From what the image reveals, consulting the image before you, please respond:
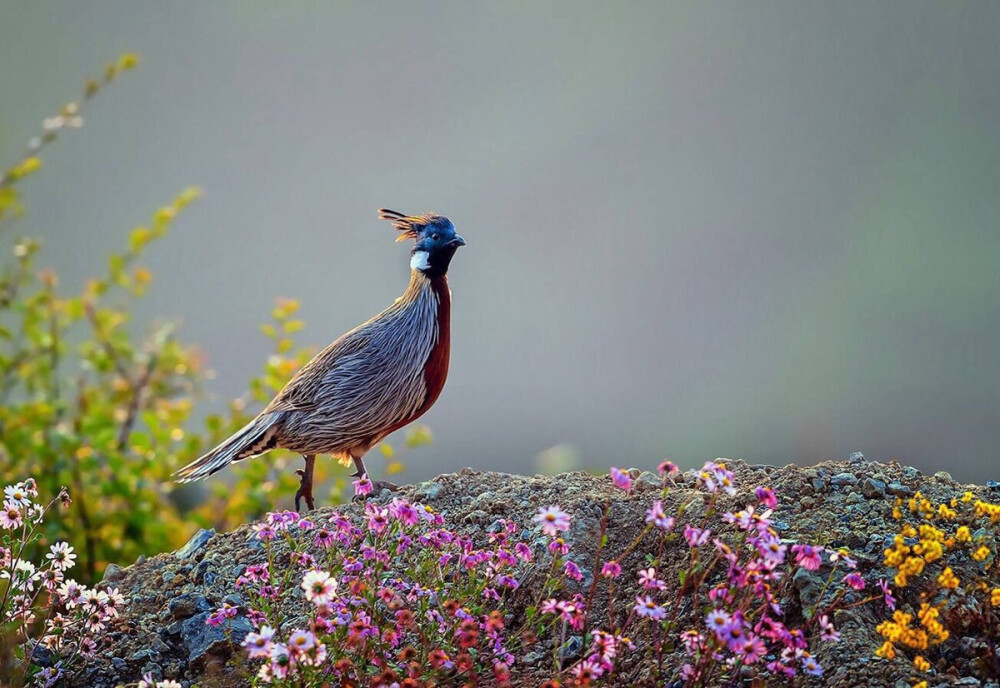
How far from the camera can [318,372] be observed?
6.58m

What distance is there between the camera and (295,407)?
6543mm

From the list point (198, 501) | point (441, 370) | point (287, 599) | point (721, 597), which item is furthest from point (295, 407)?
point (198, 501)

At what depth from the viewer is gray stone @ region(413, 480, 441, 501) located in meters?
5.90

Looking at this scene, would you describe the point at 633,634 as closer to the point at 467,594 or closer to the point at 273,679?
the point at 467,594

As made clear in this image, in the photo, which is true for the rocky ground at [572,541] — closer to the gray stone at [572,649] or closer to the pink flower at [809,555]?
the gray stone at [572,649]

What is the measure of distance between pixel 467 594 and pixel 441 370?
91.7 inches

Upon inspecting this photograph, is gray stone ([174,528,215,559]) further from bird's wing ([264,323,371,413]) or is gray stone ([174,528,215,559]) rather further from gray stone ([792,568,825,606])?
gray stone ([792,568,825,606])

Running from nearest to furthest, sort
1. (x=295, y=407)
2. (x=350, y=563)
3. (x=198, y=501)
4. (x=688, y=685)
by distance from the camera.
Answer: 1. (x=688, y=685)
2. (x=350, y=563)
3. (x=295, y=407)
4. (x=198, y=501)

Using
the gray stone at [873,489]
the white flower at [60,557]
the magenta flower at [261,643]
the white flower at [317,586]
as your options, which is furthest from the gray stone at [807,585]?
the white flower at [60,557]

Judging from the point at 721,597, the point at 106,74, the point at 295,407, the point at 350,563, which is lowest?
the point at 721,597

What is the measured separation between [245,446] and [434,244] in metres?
1.54

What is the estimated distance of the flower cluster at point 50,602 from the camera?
4.51m

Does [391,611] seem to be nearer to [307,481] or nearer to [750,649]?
[750,649]

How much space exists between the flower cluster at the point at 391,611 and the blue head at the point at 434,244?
86.4 inches
